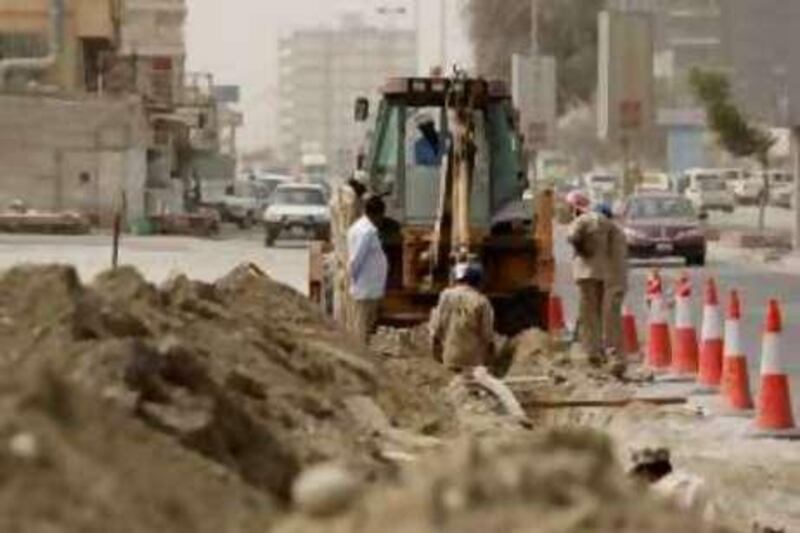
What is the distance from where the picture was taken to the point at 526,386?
58.6 ft

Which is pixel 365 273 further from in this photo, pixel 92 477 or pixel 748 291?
pixel 748 291

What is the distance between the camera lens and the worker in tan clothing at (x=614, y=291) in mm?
20141

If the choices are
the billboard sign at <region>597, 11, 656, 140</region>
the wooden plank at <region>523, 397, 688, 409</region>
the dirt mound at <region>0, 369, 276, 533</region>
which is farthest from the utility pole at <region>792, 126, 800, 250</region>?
the dirt mound at <region>0, 369, 276, 533</region>

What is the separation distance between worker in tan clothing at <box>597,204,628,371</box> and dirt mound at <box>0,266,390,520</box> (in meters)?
3.69

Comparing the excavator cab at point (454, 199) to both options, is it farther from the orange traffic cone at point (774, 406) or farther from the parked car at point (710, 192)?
the parked car at point (710, 192)

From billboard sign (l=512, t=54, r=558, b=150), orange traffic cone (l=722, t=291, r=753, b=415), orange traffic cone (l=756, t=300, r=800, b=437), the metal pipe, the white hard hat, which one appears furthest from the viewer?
the metal pipe

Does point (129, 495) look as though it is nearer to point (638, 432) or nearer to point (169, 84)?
point (638, 432)

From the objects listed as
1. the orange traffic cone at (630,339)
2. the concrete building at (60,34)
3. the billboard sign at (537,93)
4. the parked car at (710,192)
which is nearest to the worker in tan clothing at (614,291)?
the orange traffic cone at (630,339)

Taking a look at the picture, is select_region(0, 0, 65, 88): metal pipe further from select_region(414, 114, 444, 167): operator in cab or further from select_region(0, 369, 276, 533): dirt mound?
select_region(0, 369, 276, 533): dirt mound

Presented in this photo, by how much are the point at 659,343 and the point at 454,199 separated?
83.4 inches

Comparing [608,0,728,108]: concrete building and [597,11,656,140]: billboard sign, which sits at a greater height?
[608,0,728,108]: concrete building

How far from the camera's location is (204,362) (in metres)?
10.7

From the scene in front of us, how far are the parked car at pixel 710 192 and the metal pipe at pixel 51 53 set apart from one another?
2242 centimetres

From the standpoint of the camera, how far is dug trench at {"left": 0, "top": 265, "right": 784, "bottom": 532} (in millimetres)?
5277
